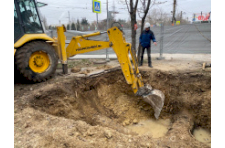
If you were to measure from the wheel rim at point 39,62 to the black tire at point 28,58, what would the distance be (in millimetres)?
108

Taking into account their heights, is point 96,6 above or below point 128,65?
above

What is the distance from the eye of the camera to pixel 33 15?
17.9 feet

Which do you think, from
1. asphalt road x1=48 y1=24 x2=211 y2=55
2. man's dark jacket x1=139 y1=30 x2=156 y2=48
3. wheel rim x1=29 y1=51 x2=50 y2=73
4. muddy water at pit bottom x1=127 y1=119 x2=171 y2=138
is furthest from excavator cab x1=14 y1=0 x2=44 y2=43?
asphalt road x1=48 y1=24 x2=211 y2=55

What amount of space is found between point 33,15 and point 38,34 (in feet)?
2.27

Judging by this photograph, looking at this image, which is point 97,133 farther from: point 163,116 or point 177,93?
point 177,93

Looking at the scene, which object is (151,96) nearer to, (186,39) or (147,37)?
(147,37)

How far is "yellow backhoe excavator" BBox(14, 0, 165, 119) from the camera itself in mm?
4711

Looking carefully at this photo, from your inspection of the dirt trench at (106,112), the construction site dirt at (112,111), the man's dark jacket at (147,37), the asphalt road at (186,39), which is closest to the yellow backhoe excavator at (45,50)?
the construction site dirt at (112,111)

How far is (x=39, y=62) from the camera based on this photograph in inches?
208

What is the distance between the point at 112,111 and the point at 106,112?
0.79ft

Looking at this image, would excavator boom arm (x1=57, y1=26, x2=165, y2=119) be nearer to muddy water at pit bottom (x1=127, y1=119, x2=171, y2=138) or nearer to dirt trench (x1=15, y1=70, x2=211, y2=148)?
muddy water at pit bottom (x1=127, y1=119, x2=171, y2=138)

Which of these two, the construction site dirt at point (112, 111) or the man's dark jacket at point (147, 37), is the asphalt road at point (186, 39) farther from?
the construction site dirt at point (112, 111)

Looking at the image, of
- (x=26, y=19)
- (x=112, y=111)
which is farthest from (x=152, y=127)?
(x=26, y=19)

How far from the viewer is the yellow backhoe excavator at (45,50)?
15.5 ft
